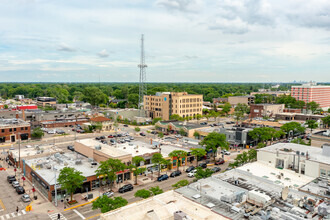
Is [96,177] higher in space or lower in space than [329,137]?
lower

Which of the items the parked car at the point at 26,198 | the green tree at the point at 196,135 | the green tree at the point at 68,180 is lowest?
the parked car at the point at 26,198

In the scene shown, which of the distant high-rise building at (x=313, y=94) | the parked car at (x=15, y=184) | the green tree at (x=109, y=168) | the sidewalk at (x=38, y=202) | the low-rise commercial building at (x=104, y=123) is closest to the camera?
the sidewalk at (x=38, y=202)

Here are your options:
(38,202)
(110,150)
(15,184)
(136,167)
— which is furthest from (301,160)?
(15,184)

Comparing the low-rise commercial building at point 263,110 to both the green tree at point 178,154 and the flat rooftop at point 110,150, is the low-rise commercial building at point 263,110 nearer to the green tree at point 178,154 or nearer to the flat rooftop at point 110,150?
the green tree at point 178,154

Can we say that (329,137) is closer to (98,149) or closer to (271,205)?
(271,205)

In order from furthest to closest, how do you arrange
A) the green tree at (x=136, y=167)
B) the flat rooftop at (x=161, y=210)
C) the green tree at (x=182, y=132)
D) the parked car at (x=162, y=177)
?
the green tree at (x=182, y=132), the parked car at (x=162, y=177), the green tree at (x=136, y=167), the flat rooftop at (x=161, y=210)

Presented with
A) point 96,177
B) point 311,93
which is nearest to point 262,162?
point 96,177

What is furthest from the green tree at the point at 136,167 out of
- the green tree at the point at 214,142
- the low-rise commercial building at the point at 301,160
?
the low-rise commercial building at the point at 301,160

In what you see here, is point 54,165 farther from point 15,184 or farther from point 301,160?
point 301,160
